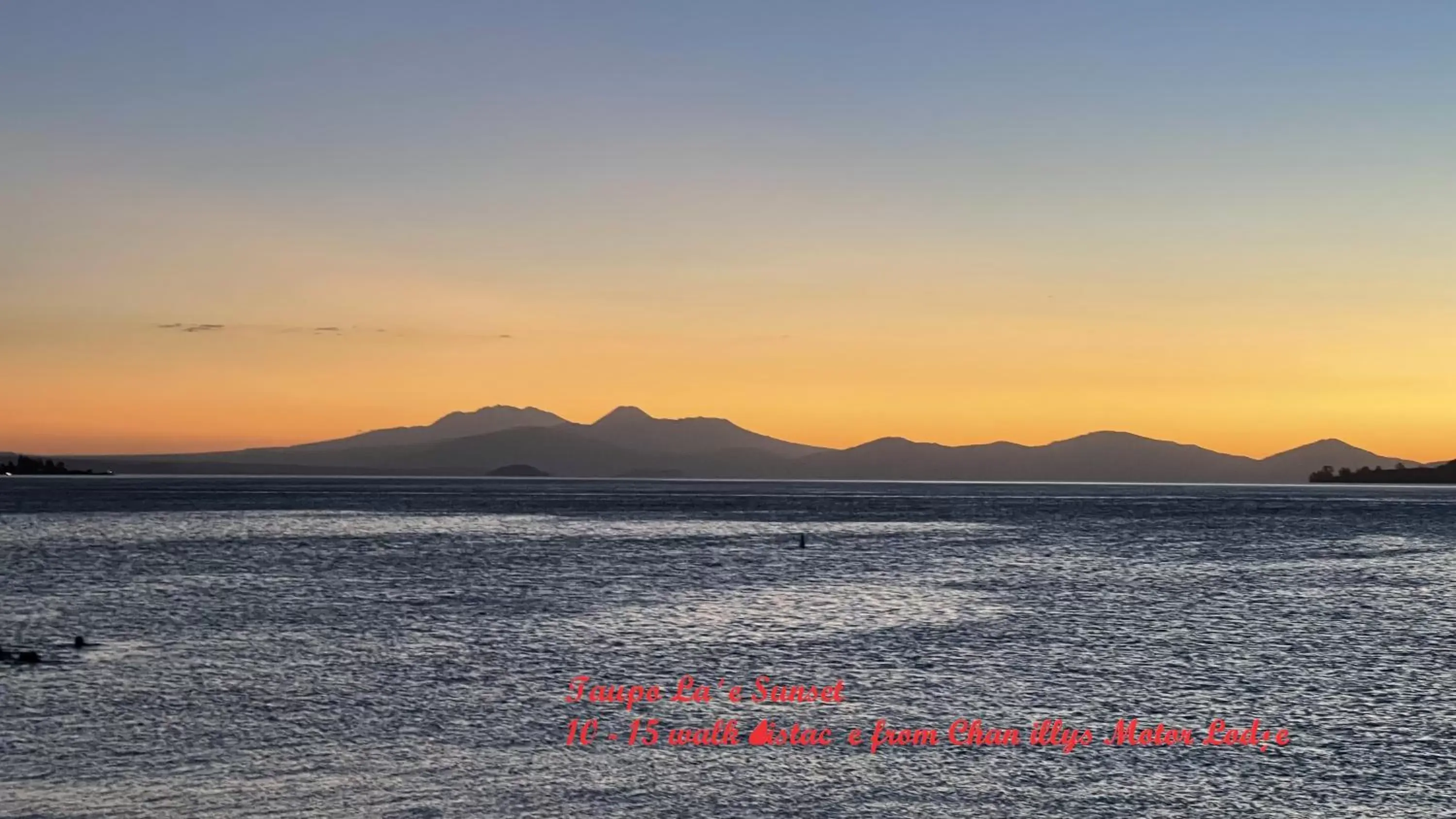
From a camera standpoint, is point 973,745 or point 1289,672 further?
point 1289,672

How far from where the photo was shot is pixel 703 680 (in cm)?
3906

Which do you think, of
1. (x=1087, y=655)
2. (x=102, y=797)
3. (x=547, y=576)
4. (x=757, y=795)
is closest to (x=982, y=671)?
(x=1087, y=655)

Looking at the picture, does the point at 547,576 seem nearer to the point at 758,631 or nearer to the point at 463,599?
the point at 463,599

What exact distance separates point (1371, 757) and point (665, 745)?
16405 millimetres

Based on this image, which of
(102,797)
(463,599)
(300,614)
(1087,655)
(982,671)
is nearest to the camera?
(102,797)

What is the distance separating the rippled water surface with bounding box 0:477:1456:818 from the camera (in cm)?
2628

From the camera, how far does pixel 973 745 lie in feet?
101

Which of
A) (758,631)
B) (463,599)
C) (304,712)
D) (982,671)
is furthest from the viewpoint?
(463,599)

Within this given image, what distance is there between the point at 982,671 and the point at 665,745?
14.7m

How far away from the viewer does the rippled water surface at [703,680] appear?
26.3 metres

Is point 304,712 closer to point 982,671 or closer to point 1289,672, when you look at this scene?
point 982,671

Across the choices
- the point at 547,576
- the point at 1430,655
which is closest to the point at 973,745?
the point at 1430,655

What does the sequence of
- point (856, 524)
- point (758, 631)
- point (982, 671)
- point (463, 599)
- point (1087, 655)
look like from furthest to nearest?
point (856, 524) → point (463, 599) → point (758, 631) → point (1087, 655) → point (982, 671)

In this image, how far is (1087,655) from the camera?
45.7 meters
